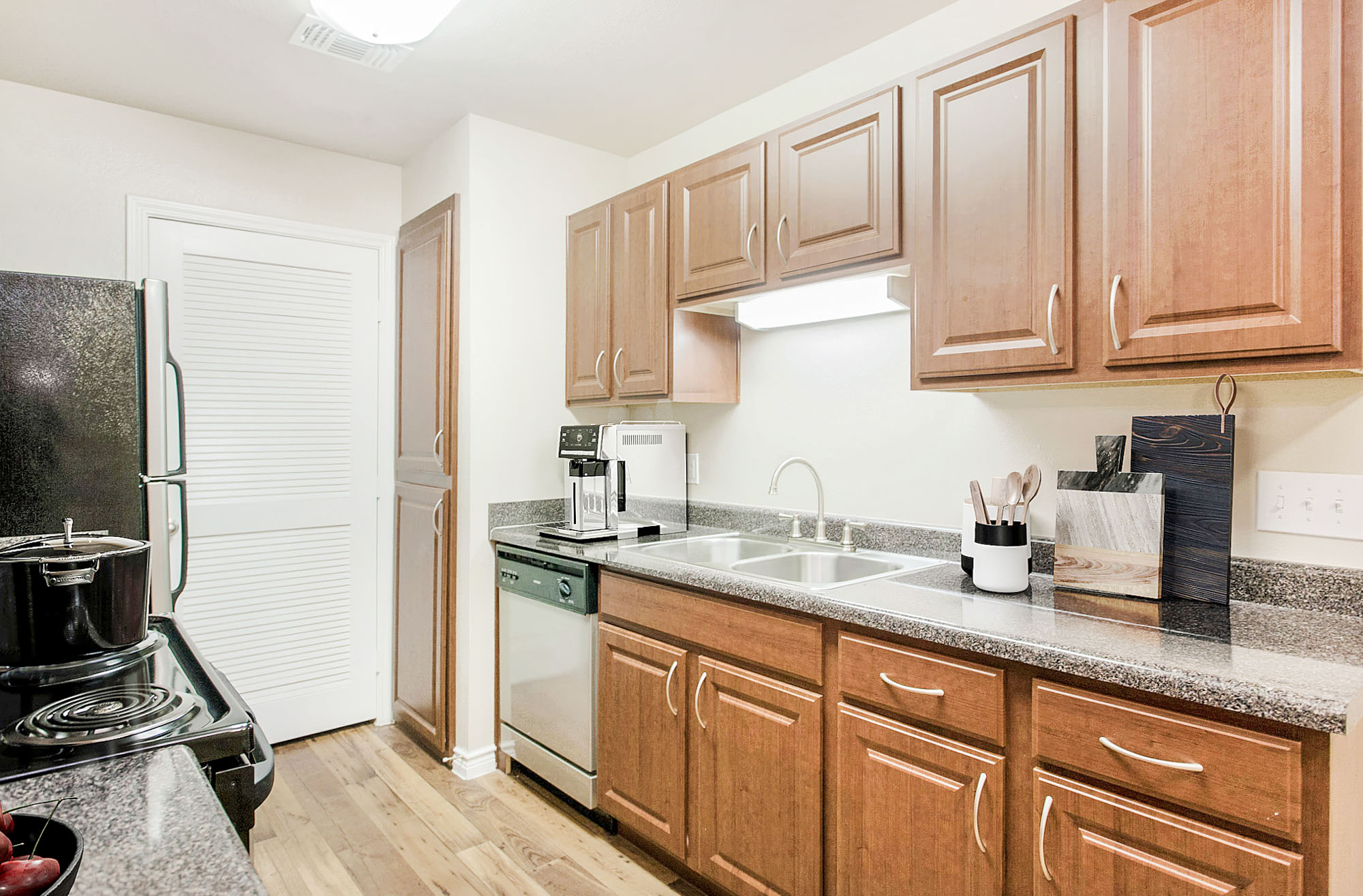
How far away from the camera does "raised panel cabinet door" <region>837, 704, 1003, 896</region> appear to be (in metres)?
1.39

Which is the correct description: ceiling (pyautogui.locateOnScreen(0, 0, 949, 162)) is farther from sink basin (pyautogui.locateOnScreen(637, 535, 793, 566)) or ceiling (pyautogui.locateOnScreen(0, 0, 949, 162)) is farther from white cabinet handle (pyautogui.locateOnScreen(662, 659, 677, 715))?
white cabinet handle (pyautogui.locateOnScreen(662, 659, 677, 715))

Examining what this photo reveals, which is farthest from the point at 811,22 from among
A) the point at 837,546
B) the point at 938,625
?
the point at 938,625

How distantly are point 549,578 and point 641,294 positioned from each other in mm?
1071

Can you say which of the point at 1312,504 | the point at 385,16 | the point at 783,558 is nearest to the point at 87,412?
the point at 385,16

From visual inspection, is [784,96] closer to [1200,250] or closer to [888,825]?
[1200,250]

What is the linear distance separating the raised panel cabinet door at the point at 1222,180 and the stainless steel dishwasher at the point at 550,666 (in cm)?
169

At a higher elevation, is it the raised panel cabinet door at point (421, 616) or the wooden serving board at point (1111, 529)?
the wooden serving board at point (1111, 529)

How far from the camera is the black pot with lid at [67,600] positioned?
3.73 ft

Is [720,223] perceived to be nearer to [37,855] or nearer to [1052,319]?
[1052,319]

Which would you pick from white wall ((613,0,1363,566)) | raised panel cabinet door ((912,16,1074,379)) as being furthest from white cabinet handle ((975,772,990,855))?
raised panel cabinet door ((912,16,1074,379))

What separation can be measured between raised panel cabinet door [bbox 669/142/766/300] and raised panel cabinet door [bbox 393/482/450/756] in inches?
53.7

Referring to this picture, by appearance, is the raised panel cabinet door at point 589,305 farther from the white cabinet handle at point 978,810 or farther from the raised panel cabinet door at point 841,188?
the white cabinet handle at point 978,810

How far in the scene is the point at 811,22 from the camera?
7.30 feet

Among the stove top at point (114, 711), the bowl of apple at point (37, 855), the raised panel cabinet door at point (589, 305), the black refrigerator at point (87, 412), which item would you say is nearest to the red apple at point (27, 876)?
the bowl of apple at point (37, 855)
